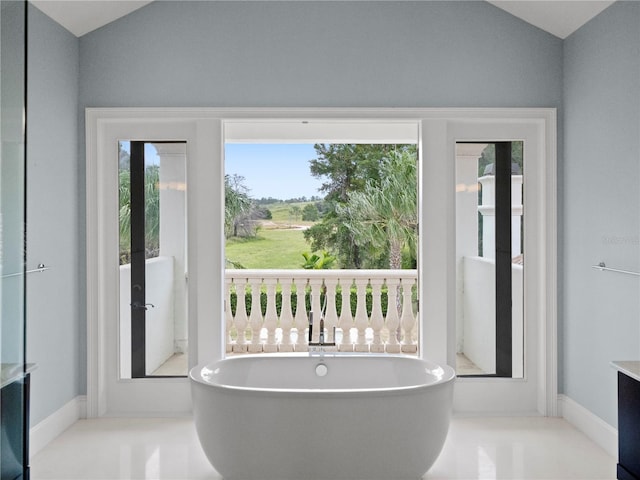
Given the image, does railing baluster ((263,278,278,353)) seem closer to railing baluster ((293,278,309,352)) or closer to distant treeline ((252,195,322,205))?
railing baluster ((293,278,309,352))

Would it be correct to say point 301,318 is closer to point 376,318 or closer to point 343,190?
point 376,318

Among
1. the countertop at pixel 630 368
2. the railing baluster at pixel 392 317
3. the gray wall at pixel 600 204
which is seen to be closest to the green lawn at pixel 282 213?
the railing baluster at pixel 392 317

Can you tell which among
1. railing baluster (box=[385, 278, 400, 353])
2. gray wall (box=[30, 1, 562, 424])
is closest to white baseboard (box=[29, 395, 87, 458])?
gray wall (box=[30, 1, 562, 424])

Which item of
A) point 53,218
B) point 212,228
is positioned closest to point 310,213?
point 212,228

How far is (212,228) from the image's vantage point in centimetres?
385

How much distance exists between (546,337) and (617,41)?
6.10 feet

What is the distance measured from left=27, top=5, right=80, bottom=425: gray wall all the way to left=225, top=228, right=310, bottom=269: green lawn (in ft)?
13.8

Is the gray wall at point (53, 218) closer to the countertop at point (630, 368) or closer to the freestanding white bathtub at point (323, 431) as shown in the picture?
the freestanding white bathtub at point (323, 431)

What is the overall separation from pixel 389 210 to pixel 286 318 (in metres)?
2.88

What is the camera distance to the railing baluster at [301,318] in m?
5.49

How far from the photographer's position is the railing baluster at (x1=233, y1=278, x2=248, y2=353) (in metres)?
5.52

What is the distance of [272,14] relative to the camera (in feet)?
12.5

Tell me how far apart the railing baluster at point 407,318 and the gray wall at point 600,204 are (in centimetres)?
181

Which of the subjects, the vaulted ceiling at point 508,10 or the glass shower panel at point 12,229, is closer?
the glass shower panel at point 12,229
